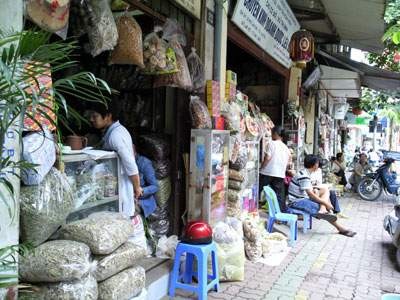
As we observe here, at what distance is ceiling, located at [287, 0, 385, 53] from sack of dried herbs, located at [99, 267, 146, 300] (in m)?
6.09

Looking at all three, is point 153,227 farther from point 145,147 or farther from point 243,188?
point 243,188

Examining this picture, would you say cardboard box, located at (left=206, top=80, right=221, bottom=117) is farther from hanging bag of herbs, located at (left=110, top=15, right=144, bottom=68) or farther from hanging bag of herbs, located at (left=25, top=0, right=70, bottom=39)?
hanging bag of herbs, located at (left=25, top=0, right=70, bottom=39)

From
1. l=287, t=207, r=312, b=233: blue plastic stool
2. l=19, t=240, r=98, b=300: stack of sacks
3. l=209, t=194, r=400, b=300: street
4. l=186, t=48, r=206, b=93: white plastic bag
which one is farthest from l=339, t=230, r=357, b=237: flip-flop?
l=19, t=240, r=98, b=300: stack of sacks

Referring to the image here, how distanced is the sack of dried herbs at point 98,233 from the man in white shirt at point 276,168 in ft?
15.7

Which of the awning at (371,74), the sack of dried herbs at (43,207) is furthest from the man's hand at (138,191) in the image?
the awning at (371,74)

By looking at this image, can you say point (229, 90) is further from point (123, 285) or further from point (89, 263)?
point (89, 263)

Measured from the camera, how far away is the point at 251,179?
679 cm

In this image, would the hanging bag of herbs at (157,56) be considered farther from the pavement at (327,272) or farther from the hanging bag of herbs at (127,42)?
the pavement at (327,272)

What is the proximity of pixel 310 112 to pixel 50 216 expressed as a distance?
1091cm

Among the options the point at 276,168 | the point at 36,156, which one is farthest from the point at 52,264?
the point at 276,168

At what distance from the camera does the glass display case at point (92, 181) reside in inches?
130

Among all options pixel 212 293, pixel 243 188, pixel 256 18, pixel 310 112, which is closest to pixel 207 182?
pixel 212 293

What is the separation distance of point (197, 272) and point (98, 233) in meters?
1.55

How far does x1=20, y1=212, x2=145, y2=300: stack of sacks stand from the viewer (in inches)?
96.2
